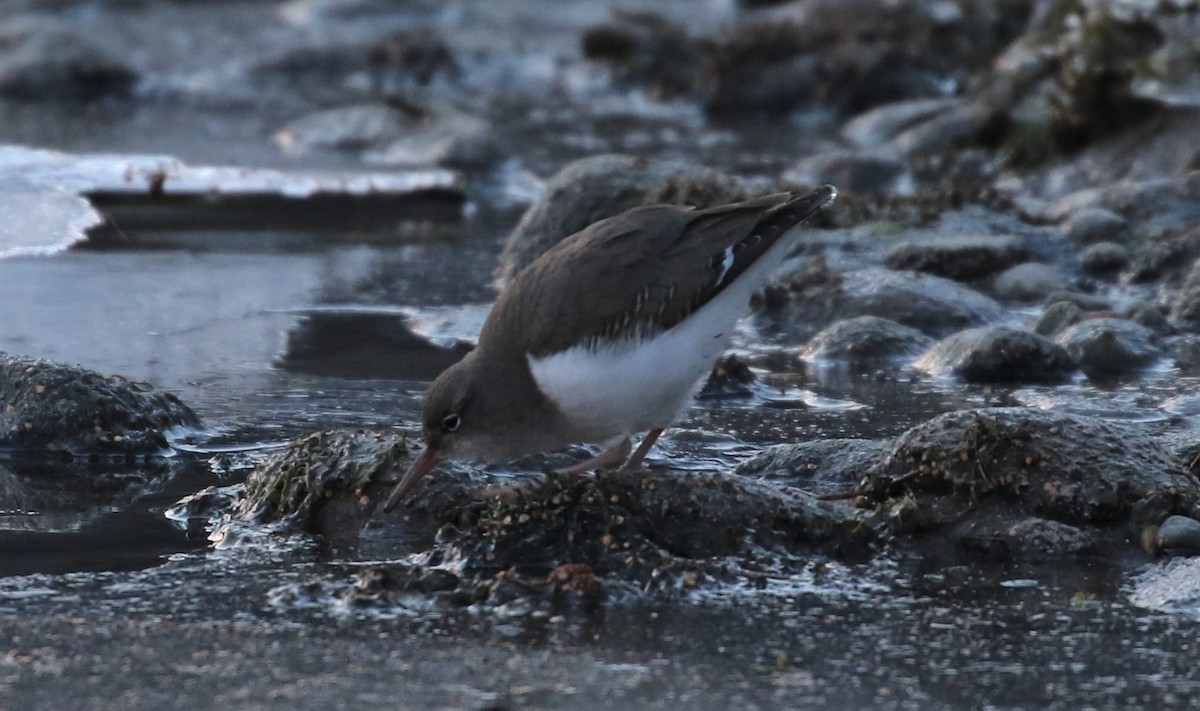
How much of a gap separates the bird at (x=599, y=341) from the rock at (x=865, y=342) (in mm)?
2106

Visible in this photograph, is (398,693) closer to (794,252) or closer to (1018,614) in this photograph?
(1018,614)

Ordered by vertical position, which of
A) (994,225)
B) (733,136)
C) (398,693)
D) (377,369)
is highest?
(733,136)

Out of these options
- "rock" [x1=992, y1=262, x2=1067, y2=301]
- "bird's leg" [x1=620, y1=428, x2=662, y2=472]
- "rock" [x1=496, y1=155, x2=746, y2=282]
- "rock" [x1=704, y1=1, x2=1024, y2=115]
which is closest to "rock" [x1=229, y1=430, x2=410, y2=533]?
"bird's leg" [x1=620, y1=428, x2=662, y2=472]

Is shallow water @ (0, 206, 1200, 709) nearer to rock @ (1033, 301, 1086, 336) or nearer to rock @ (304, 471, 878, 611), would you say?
rock @ (304, 471, 878, 611)

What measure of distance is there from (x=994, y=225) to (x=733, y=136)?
5.07 metres

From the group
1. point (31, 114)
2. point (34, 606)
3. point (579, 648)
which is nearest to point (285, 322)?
point (34, 606)

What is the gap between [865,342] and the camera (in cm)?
703

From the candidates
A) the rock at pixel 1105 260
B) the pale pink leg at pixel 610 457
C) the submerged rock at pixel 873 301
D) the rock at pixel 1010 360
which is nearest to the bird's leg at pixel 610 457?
the pale pink leg at pixel 610 457

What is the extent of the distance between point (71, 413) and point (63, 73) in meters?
11.9

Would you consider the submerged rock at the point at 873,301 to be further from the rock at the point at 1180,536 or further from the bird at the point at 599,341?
Answer: the rock at the point at 1180,536

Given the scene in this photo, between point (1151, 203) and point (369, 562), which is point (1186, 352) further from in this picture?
point (369, 562)

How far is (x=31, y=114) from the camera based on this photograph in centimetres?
1484

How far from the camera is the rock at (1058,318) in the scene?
Result: 24.0 ft

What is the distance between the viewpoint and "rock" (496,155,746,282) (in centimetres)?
868
